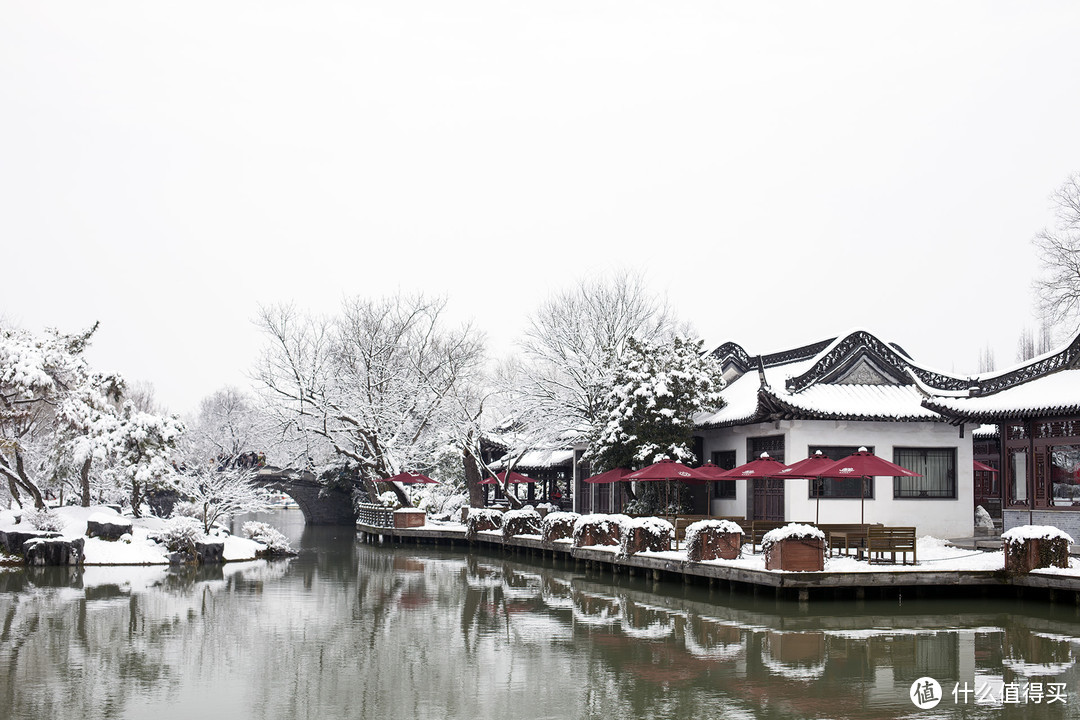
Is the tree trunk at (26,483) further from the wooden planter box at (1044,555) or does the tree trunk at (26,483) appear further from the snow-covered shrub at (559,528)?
the wooden planter box at (1044,555)

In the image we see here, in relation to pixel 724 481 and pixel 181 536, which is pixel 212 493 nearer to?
pixel 181 536

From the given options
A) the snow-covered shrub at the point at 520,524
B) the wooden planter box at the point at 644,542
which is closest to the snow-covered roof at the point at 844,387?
the wooden planter box at the point at 644,542

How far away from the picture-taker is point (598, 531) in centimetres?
2783

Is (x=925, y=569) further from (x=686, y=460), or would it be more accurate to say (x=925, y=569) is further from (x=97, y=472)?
(x=97, y=472)

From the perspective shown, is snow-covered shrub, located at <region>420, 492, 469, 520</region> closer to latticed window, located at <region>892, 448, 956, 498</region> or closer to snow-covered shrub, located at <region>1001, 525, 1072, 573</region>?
latticed window, located at <region>892, 448, 956, 498</region>

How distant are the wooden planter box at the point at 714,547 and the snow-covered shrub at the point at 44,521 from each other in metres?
17.7

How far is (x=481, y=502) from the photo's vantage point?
4503cm

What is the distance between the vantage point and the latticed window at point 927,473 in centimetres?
2931

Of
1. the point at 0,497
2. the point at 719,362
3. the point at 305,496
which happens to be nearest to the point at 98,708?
the point at 719,362

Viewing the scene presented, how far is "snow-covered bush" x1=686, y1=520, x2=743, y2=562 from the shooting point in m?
22.2

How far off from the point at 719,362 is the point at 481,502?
45.3 feet

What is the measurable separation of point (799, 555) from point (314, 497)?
47978 mm

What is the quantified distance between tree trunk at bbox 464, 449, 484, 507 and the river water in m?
20.8

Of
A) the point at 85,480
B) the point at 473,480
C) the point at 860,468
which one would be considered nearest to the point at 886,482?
the point at 860,468
